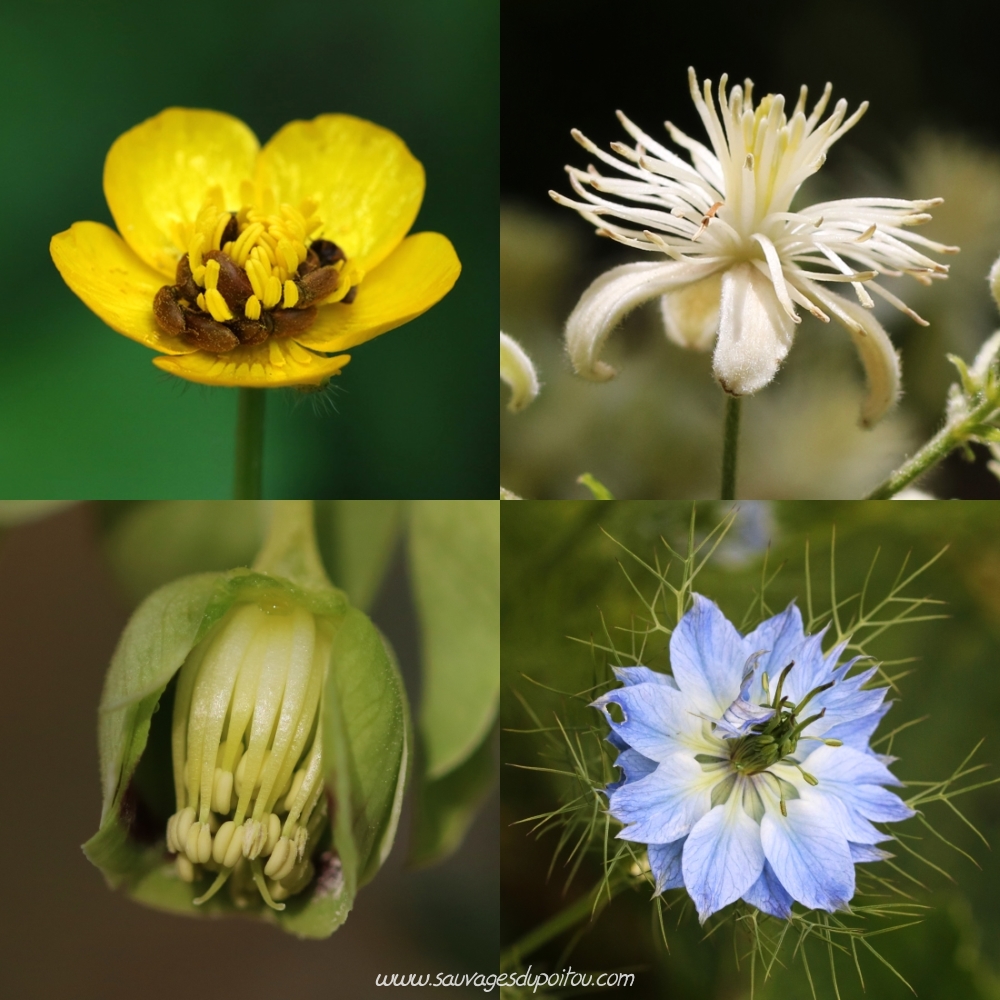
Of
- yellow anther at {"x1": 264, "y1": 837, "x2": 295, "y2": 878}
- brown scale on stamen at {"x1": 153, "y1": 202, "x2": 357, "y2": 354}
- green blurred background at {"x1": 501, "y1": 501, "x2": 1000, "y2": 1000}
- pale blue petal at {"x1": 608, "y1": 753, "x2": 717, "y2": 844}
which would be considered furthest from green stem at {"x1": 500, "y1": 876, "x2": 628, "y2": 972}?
brown scale on stamen at {"x1": 153, "y1": 202, "x2": 357, "y2": 354}

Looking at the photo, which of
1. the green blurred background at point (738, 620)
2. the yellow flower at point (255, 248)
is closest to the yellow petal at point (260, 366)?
the yellow flower at point (255, 248)

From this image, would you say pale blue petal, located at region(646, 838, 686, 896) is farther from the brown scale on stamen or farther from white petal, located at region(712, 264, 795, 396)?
the brown scale on stamen

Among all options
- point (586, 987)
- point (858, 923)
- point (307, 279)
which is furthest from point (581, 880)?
point (307, 279)

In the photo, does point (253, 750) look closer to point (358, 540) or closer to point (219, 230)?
point (358, 540)

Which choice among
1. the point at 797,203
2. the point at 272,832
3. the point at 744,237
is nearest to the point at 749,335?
the point at 744,237

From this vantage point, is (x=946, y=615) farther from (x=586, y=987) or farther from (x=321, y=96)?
(x=321, y=96)

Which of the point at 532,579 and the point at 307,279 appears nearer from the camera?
the point at 307,279
